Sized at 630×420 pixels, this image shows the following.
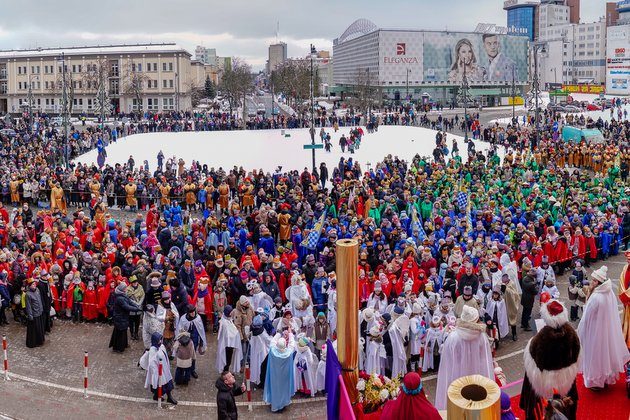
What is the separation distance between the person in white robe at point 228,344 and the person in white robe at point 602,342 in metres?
5.57

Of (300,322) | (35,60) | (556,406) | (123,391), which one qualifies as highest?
(35,60)

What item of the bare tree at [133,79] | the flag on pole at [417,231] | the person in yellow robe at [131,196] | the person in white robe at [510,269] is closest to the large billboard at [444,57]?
the bare tree at [133,79]

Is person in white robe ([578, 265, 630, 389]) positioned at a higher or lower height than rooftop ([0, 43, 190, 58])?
lower

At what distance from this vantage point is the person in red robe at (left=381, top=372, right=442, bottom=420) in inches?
201

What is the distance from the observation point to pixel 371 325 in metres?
11.1

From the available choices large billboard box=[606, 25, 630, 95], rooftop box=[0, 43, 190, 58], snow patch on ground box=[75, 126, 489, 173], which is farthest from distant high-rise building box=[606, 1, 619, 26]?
snow patch on ground box=[75, 126, 489, 173]

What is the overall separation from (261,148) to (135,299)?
27817mm

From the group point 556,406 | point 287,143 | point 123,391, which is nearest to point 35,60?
point 287,143

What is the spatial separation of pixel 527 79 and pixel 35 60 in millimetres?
84039

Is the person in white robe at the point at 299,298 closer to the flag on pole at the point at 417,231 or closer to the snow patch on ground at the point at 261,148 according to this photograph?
the flag on pole at the point at 417,231

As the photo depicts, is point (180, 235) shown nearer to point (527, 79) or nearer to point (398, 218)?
point (398, 218)

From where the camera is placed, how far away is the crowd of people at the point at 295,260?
37.0 feet

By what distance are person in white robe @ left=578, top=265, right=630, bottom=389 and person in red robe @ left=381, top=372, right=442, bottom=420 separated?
3611 millimetres

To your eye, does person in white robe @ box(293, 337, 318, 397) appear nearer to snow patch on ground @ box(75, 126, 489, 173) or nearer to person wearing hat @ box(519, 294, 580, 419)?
person wearing hat @ box(519, 294, 580, 419)
